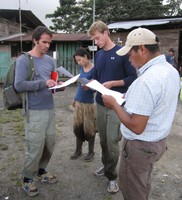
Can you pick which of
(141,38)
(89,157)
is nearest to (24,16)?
(89,157)

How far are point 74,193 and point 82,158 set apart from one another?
41.6 inches

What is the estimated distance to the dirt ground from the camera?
3307mm

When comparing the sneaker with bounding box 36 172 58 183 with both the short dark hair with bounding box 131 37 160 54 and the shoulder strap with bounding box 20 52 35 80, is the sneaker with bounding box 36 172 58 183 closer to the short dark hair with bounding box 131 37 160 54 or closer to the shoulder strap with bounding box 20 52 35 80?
the shoulder strap with bounding box 20 52 35 80

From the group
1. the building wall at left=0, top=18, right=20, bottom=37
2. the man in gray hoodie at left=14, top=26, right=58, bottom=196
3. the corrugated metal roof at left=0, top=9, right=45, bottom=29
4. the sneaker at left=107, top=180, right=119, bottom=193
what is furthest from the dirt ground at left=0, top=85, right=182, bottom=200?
the corrugated metal roof at left=0, top=9, right=45, bottom=29

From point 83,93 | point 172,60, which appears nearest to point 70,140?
point 83,93

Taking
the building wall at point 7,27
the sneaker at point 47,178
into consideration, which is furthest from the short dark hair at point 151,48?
the building wall at point 7,27

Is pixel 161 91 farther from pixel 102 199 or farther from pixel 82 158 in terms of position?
pixel 82 158

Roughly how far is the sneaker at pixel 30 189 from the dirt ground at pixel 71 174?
0.19ft

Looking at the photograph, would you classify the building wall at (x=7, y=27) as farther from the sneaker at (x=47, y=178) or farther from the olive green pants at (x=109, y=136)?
the olive green pants at (x=109, y=136)

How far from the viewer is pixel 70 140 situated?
5289mm

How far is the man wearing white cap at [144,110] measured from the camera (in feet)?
5.83

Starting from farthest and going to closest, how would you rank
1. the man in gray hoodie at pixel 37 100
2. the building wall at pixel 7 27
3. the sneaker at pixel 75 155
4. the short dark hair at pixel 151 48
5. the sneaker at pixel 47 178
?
the building wall at pixel 7 27 → the sneaker at pixel 75 155 → the sneaker at pixel 47 178 → the man in gray hoodie at pixel 37 100 → the short dark hair at pixel 151 48

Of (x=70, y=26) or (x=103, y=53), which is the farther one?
(x=70, y=26)

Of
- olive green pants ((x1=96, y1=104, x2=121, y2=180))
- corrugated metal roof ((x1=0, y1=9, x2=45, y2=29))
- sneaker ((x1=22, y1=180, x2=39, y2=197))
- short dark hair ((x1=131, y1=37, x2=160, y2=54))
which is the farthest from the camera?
corrugated metal roof ((x1=0, y1=9, x2=45, y2=29))
